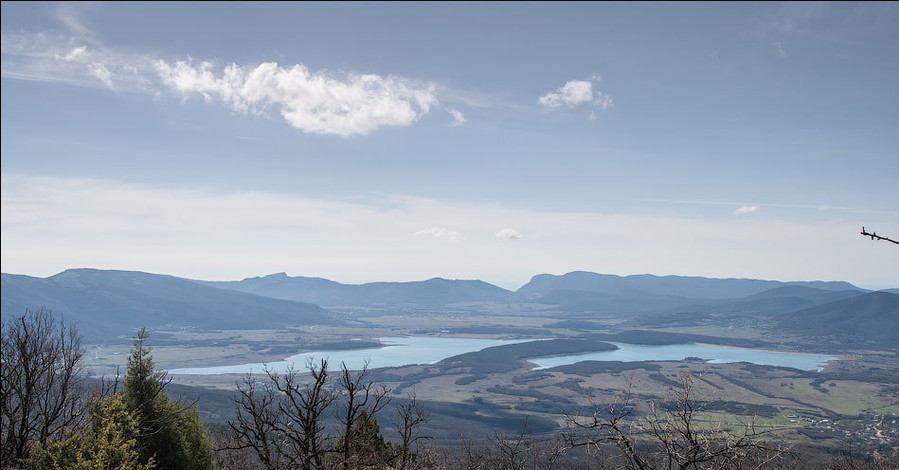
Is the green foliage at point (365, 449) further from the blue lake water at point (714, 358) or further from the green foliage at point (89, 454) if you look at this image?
the blue lake water at point (714, 358)

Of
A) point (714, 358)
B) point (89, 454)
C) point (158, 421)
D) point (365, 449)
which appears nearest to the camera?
point (89, 454)

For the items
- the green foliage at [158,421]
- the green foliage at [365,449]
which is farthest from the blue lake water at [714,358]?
the green foliage at [158,421]

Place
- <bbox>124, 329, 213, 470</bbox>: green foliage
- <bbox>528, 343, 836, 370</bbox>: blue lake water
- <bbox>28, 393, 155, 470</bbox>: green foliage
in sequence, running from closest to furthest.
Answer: <bbox>28, 393, 155, 470</bbox>: green foliage, <bbox>124, 329, 213, 470</bbox>: green foliage, <bbox>528, 343, 836, 370</bbox>: blue lake water

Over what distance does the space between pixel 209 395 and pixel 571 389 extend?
75063mm

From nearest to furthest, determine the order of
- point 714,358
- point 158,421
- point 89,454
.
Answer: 1. point 89,454
2. point 158,421
3. point 714,358

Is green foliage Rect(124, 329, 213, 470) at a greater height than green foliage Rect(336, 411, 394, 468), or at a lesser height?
greater

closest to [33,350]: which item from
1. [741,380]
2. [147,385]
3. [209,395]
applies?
[147,385]

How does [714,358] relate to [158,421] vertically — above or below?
below

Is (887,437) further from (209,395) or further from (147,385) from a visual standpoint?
(209,395)

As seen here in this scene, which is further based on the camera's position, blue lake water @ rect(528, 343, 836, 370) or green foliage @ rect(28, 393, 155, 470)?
blue lake water @ rect(528, 343, 836, 370)

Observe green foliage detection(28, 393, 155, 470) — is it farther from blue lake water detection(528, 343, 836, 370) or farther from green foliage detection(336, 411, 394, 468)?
blue lake water detection(528, 343, 836, 370)

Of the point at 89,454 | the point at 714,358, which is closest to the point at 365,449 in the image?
the point at 89,454

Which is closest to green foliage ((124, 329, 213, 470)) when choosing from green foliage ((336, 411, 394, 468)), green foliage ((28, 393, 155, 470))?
green foliage ((336, 411, 394, 468))

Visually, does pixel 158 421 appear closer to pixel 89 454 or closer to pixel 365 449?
pixel 89 454
